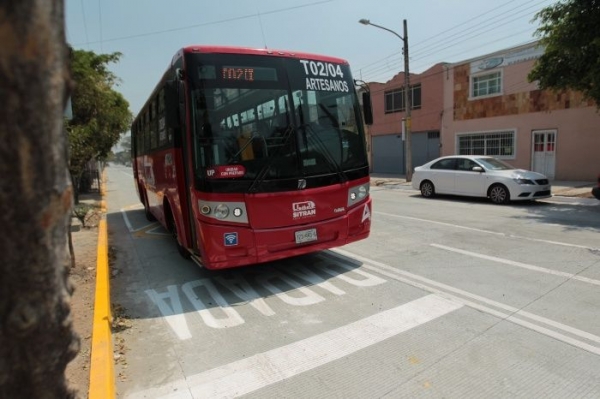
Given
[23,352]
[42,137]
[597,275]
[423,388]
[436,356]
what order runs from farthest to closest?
[597,275] < [436,356] < [423,388] < [23,352] < [42,137]

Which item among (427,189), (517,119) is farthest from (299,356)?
(517,119)

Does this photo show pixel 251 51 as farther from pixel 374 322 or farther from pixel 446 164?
pixel 446 164

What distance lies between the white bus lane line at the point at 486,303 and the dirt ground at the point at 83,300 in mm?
3723

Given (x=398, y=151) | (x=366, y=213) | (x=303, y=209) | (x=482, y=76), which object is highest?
(x=482, y=76)

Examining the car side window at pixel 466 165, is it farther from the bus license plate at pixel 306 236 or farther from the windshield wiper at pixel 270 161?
the windshield wiper at pixel 270 161

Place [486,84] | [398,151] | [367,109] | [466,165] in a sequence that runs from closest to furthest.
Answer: [367,109], [466,165], [486,84], [398,151]

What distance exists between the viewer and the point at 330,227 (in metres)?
5.77

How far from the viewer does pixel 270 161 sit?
208 inches

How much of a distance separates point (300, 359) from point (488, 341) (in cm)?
173

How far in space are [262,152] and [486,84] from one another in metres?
19.7

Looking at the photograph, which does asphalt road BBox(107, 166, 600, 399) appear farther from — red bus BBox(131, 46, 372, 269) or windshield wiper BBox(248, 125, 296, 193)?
windshield wiper BBox(248, 125, 296, 193)

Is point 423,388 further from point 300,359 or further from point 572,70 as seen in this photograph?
point 572,70

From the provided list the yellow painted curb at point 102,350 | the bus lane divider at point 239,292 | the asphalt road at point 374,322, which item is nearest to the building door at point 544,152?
the asphalt road at point 374,322

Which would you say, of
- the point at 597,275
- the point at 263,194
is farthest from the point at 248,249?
the point at 597,275
